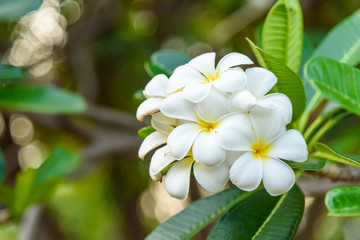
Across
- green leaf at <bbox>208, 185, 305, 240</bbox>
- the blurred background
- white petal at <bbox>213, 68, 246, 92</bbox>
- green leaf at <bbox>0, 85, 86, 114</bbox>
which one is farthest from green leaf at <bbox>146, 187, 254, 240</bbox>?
the blurred background

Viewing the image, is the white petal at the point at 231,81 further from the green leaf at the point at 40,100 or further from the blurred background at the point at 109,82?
the blurred background at the point at 109,82

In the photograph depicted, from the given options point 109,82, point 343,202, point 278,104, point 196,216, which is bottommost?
point 109,82

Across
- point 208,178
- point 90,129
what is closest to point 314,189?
point 208,178

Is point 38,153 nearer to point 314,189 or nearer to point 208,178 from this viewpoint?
point 314,189

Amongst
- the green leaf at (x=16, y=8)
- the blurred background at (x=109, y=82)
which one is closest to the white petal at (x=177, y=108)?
the green leaf at (x=16, y=8)

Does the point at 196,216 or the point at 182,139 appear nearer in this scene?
the point at 182,139

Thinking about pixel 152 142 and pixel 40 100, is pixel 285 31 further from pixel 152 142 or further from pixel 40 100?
pixel 40 100

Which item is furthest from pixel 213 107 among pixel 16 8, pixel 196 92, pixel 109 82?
pixel 109 82
